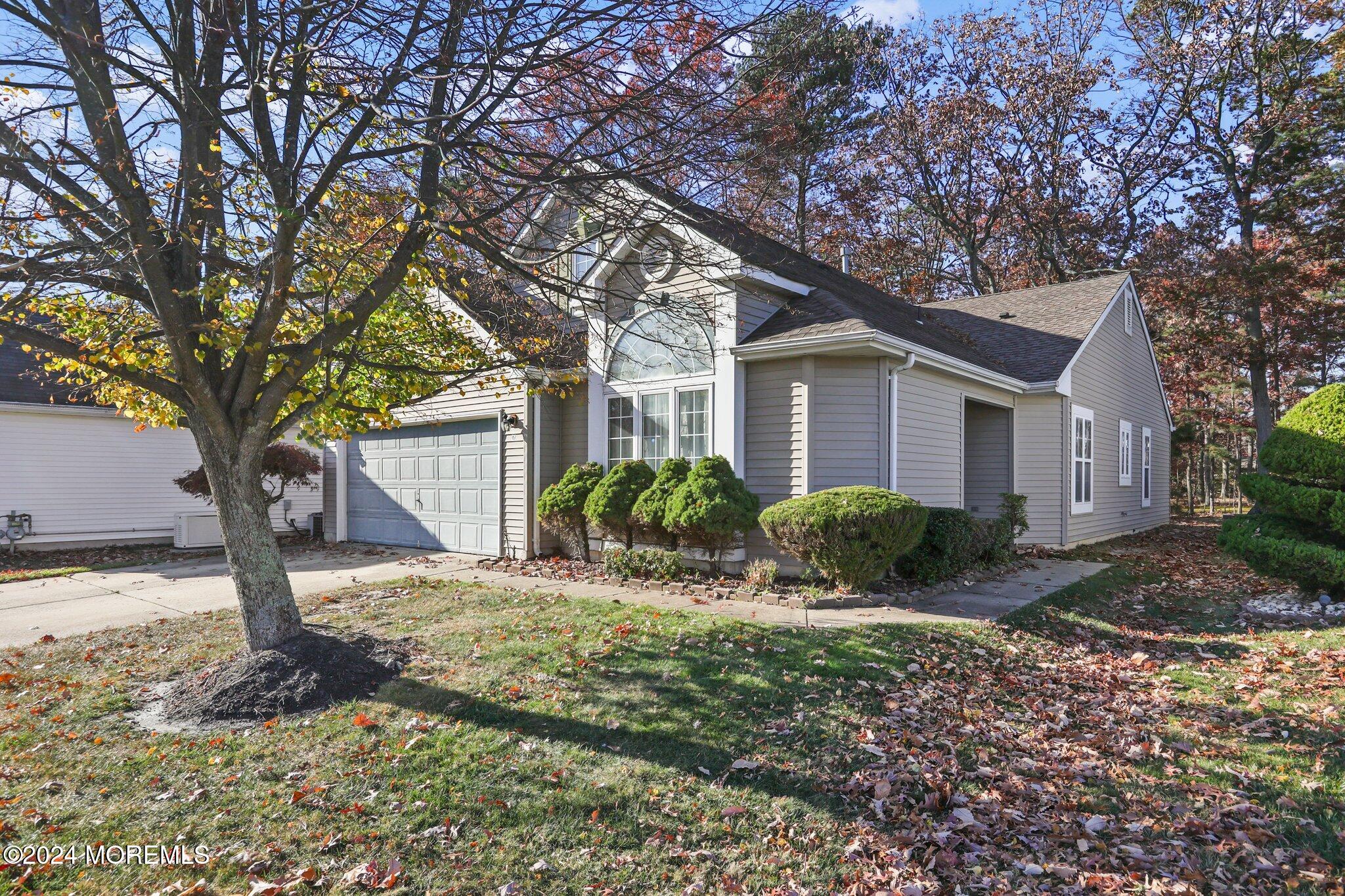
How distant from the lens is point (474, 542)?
12.3 meters

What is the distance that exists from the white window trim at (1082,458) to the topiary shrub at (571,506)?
9342 millimetres

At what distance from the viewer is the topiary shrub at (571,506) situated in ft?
35.6

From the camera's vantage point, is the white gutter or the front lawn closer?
the front lawn

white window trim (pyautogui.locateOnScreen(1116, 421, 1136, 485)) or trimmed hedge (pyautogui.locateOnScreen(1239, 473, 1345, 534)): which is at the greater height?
white window trim (pyautogui.locateOnScreen(1116, 421, 1136, 485))

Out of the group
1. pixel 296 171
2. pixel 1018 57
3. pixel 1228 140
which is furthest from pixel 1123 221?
pixel 296 171

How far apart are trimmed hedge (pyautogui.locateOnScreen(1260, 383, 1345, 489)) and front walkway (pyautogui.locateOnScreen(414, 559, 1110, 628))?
2739mm

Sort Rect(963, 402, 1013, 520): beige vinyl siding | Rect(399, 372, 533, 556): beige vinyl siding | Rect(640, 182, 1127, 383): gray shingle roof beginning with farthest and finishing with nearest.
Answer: Rect(963, 402, 1013, 520): beige vinyl siding < Rect(399, 372, 533, 556): beige vinyl siding < Rect(640, 182, 1127, 383): gray shingle roof

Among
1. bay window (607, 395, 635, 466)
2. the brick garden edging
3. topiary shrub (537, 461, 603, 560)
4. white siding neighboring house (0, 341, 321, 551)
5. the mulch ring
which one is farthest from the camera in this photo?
white siding neighboring house (0, 341, 321, 551)

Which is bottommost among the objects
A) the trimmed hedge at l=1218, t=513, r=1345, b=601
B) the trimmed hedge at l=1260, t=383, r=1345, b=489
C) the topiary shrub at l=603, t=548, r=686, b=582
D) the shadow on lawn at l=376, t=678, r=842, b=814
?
the shadow on lawn at l=376, t=678, r=842, b=814

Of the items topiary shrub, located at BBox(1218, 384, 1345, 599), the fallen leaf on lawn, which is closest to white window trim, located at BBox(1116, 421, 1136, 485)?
topiary shrub, located at BBox(1218, 384, 1345, 599)

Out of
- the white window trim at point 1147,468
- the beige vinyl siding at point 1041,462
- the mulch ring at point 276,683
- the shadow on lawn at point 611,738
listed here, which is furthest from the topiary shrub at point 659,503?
the white window trim at point 1147,468

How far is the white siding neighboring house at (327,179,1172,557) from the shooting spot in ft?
31.0

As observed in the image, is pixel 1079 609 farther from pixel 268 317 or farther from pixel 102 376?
pixel 102 376

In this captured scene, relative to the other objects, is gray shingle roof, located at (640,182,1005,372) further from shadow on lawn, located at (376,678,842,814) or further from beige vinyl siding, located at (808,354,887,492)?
shadow on lawn, located at (376,678,842,814)
